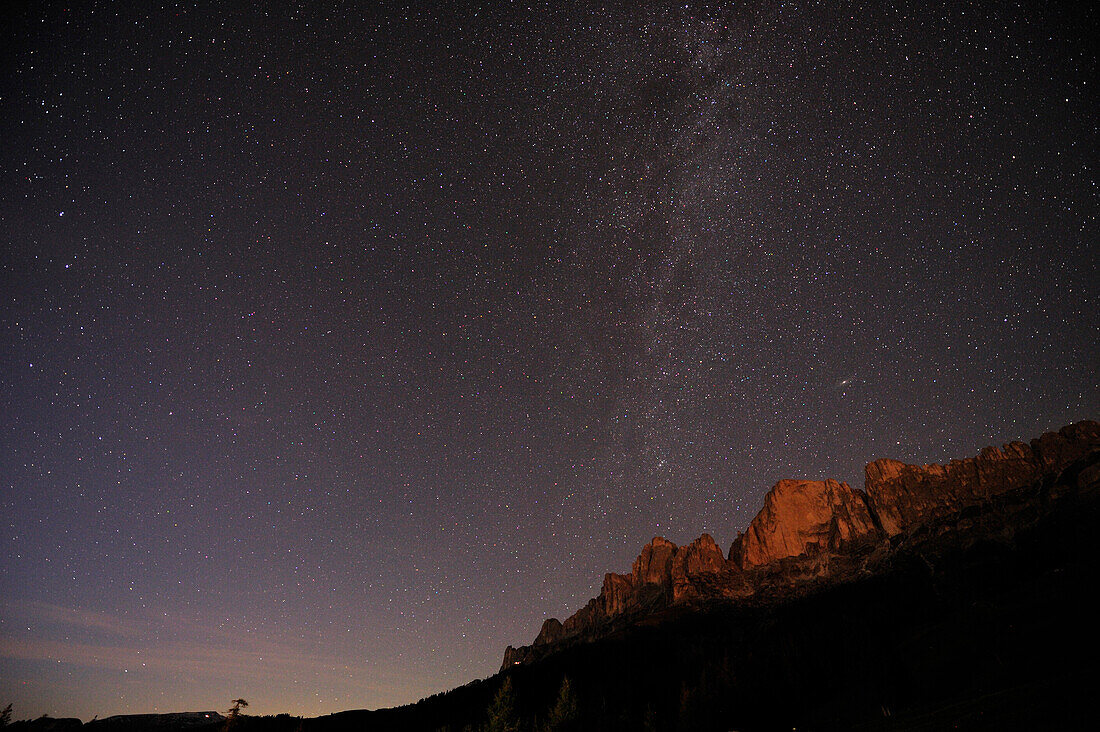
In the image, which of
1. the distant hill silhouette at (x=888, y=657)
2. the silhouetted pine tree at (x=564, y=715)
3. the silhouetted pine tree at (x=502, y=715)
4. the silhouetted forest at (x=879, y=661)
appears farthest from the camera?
the silhouetted pine tree at (x=564, y=715)

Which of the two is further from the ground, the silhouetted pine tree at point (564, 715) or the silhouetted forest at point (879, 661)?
the silhouetted forest at point (879, 661)

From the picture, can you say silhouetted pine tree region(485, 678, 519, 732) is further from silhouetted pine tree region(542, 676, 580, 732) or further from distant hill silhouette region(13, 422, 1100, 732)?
silhouetted pine tree region(542, 676, 580, 732)

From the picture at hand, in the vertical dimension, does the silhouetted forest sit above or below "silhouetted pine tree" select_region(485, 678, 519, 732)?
above

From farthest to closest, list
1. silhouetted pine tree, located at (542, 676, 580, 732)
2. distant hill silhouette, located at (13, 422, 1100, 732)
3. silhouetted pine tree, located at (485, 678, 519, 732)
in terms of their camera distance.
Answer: silhouetted pine tree, located at (542, 676, 580, 732)
silhouetted pine tree, located at (485, 678, 519, 732)
distant hill silhouette, located at (13, 422, 1100, 732)

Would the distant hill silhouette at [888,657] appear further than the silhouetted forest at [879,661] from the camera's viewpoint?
Yes

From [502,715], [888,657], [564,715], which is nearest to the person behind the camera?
[502,715]

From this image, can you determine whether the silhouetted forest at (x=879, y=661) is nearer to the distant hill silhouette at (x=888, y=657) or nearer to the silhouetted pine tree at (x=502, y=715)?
the silhouetted pine tree at (x=502, y=715)

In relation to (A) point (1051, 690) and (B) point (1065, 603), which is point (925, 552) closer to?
(B) point (1065, 603)

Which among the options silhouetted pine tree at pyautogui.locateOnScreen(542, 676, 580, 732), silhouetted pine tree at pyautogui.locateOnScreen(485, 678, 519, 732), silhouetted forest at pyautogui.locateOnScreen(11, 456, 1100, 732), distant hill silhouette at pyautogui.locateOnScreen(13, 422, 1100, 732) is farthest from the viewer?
silhouetted pine tree at pyautogui.locateOnScreen(542, 676, 580, 732)

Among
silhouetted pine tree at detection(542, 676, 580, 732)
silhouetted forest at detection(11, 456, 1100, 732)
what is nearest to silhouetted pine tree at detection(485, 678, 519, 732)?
silhouetted forest at detection(11, 456, 1100, 732)

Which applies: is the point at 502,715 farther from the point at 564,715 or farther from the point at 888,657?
the point at 888,657

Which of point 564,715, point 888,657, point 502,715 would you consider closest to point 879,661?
point 888,657

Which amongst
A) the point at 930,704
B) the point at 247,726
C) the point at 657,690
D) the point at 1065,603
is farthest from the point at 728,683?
the point at 247,726

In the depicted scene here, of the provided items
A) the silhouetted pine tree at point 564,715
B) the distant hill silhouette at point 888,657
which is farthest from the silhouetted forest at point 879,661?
the distant hill silhouette at point 888,657
